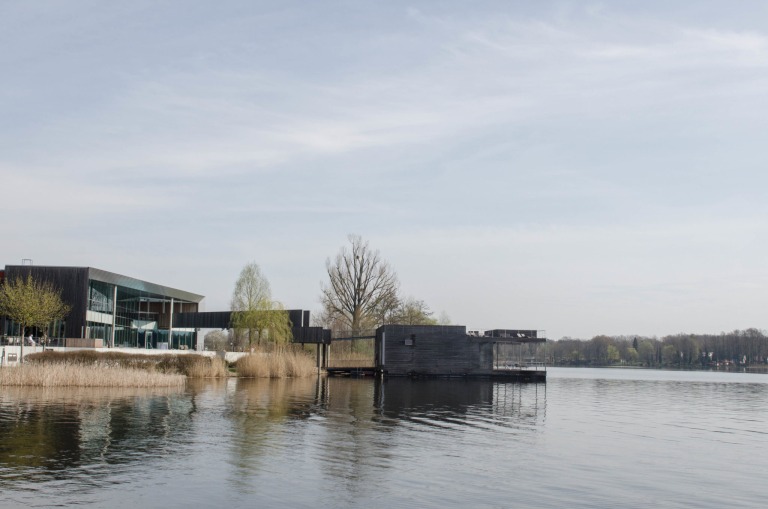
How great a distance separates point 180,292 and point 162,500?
68352mm

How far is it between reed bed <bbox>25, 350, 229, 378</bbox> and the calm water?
31.6 ft

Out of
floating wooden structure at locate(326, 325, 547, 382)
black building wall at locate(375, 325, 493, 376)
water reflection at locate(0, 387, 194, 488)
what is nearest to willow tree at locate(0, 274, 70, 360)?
water reflection at locate(0, 387, 194, 488)

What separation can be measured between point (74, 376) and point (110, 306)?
95.1ft

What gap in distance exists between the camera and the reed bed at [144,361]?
44594mm

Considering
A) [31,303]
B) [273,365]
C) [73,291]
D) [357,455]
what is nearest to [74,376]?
[31,303]

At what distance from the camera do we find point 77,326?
60438mm

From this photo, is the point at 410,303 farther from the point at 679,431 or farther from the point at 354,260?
the point at 679,431

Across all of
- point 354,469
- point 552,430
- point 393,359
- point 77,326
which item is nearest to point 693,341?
point 393,359

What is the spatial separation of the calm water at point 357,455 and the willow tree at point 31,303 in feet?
67.1

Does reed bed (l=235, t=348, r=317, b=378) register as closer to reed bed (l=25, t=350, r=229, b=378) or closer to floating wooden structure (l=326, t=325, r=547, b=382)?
reed bed (l=25, t=350, r=229, b=378)

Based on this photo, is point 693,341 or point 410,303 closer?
point 410,303

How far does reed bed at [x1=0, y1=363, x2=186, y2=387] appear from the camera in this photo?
125 ft

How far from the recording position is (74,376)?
3941 cm

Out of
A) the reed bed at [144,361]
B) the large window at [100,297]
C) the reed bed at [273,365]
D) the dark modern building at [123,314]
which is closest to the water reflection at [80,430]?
the reed bed at [144,361]
